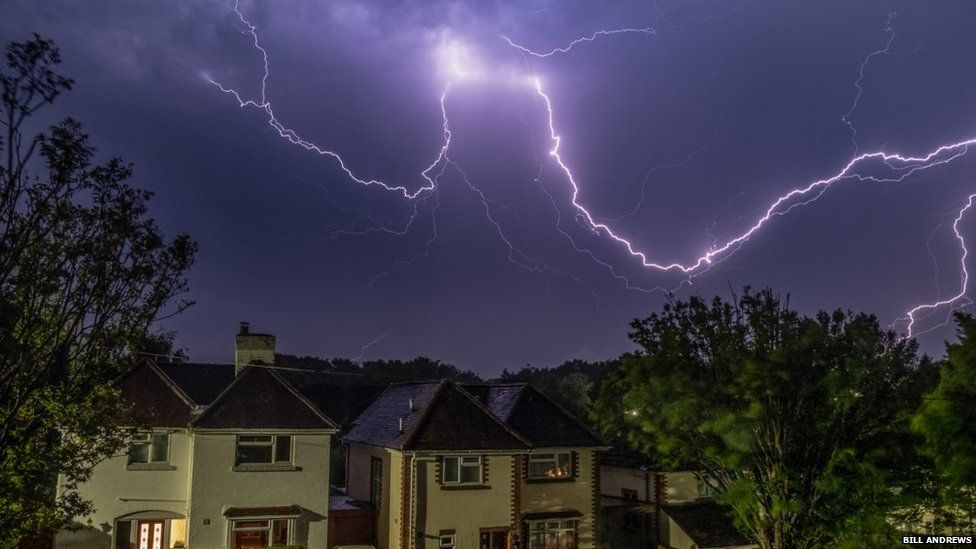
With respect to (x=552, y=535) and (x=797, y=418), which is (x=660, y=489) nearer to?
(x=552, y=535)

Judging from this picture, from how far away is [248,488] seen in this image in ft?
70.6

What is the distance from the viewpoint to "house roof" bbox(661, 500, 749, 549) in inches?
947

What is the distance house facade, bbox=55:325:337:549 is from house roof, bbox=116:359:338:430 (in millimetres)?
31

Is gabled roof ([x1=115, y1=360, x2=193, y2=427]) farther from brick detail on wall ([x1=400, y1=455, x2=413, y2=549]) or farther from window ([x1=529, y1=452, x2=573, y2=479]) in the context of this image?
window ([x1=529, y1=452, x2=573, y2=479])

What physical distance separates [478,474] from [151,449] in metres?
9.89

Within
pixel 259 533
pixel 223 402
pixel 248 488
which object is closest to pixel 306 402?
pixel 223 402

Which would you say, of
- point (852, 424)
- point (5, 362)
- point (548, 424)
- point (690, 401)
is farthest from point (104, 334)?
point (852, 424)

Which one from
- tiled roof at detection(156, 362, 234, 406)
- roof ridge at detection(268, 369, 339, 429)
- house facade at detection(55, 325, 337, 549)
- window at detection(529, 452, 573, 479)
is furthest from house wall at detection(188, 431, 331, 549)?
window at detection(529, 452, 573, 479)

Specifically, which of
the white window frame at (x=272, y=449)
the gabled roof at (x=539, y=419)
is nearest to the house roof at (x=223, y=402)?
the white window frame at (x=272, y=449)

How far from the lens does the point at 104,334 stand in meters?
13.7

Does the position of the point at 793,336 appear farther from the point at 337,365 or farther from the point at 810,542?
the point at 337,365

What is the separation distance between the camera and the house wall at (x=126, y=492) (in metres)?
20.5

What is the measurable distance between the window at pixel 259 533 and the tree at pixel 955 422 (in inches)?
675

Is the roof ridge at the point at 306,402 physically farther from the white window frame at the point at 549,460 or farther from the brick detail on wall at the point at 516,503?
the white window frame at the point at 549,460
